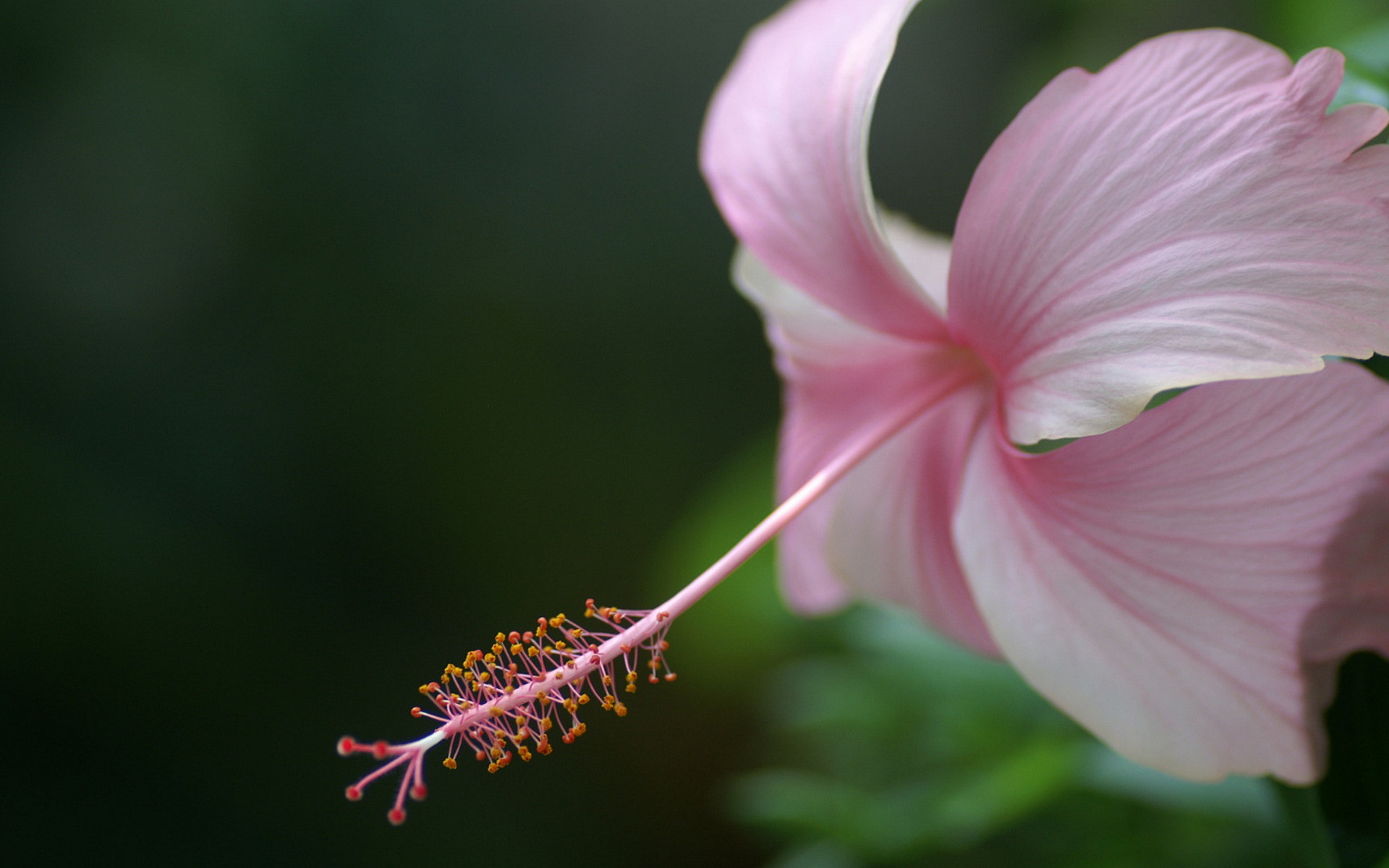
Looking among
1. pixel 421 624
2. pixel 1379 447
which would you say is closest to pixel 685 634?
pixel 421 624

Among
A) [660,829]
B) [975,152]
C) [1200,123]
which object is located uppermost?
[1200,123]

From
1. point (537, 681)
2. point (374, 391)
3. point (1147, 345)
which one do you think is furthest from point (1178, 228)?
point (374, 391)

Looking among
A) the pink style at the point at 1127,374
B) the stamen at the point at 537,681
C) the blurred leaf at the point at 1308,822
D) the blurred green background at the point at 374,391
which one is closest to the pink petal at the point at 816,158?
the pink style at the point at 1127,374

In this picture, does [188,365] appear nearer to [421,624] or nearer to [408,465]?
[408,465]

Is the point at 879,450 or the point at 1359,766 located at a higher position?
the point at 879,450

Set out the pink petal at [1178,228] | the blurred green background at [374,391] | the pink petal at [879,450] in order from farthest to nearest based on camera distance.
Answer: the blurred green background at [374,391] → the pink petal at [879,450] → the pink petal at [1178,228]

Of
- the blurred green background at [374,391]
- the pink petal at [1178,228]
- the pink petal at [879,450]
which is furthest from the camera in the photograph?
the blurred green background at [374,391]

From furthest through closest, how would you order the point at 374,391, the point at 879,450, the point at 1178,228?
the point at 374,391 → the point at 879,450 → the point at 1178,228

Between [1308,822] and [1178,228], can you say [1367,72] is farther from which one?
[1308,822]

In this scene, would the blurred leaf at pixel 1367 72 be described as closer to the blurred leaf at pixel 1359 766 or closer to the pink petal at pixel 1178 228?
the pink petal at pixel 1178 228
